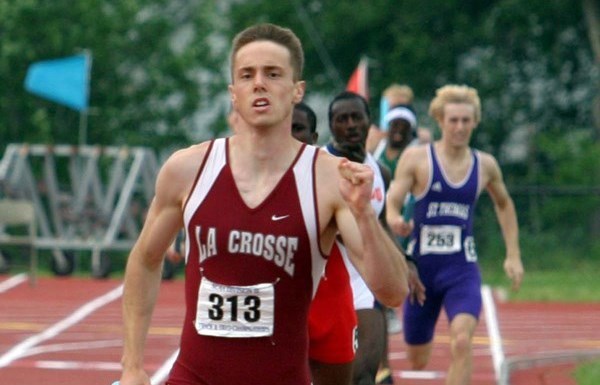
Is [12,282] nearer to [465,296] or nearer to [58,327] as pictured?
[58,327]

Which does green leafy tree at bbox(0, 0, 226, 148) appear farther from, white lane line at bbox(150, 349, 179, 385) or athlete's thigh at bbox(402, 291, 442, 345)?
athlete's thigh at bbox(402, 291, 442, 345)

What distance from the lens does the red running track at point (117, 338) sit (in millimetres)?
15367

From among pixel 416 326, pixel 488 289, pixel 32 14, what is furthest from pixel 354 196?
pixel 32 14

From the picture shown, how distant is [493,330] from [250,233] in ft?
43.0

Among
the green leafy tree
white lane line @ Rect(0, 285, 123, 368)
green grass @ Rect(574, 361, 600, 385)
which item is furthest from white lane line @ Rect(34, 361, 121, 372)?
the green leafy tree

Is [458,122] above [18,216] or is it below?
above

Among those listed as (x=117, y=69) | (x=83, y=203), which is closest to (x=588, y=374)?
(x=83, y=203)

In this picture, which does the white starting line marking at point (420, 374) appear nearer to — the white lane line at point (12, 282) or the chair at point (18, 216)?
the white lane line at point (12, 282)

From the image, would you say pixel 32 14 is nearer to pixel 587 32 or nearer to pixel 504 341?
pixel 587 32

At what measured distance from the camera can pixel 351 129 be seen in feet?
33.8

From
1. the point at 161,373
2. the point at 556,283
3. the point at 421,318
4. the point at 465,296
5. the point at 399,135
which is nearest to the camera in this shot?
the point at 465,296

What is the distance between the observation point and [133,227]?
26.0 m

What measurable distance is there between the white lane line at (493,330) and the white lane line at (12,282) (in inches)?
230

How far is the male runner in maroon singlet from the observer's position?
6484mm
